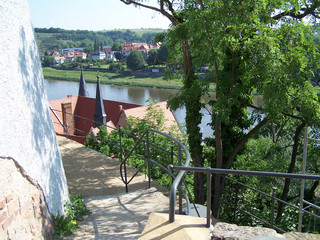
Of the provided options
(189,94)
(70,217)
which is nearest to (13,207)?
(70,217)

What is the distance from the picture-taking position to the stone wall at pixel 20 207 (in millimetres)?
2789

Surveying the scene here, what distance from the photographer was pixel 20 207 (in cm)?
303

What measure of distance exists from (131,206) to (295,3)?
5.63m

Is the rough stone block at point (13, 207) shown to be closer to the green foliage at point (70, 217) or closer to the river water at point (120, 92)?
the green foliage at point (70, 217)

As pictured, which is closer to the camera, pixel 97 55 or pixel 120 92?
pixel 120 92

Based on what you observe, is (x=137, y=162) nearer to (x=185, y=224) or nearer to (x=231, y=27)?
(x=231, y=27)

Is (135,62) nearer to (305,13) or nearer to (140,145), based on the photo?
(140,145)

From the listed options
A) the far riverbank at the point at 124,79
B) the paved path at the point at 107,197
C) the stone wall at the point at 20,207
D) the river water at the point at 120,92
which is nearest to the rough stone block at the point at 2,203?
the stone wall at the point at 20,207

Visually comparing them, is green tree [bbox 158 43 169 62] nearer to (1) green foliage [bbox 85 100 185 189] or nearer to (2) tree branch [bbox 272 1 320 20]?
(1) green foliage [bbox 85 100 185 189]

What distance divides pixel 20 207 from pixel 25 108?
981mm

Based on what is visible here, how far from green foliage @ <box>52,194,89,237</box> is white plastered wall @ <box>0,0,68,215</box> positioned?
0.13 metres

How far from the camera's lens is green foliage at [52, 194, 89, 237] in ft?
12.1

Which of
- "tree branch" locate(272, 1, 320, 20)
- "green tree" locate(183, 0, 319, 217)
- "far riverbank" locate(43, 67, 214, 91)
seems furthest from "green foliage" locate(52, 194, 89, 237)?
"far riverbank" locate(43, 67, 214, 91)

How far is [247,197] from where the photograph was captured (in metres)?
10.2
